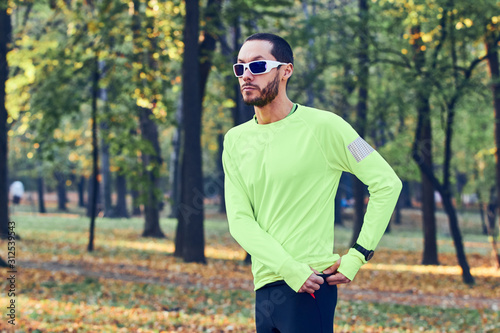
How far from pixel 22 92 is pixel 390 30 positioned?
12965 mm

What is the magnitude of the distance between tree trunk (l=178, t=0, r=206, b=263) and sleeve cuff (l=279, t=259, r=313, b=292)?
44.4 feet

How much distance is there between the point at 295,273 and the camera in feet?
9.43

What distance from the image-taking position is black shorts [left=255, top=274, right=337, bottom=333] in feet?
9.79

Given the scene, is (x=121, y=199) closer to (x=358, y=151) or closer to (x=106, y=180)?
(x=106, y=180)

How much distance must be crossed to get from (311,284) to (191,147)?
45.3 feet

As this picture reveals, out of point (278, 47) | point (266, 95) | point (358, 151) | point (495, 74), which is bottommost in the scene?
point (358, 151)

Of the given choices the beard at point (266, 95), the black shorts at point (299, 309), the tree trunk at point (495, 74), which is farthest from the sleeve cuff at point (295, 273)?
the tree trunk at point (495, 74)

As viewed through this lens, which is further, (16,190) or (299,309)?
(16,190)

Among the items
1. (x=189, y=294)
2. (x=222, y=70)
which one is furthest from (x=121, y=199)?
(x=189, y=294)

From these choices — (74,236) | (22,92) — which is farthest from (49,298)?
(74,236)

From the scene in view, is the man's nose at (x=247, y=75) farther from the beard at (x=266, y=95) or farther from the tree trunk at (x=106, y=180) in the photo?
the tree trunk at (x=106, y=180)

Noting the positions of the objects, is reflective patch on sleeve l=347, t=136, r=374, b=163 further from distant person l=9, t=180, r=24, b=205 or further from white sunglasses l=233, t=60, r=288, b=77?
distant person l=9, t=180, r=24, b=205

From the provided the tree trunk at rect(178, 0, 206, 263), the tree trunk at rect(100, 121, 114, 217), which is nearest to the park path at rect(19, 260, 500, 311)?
the tree trunk at rect(178, 0, 206, 263)

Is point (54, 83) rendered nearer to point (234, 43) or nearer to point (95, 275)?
point (234, 43)
